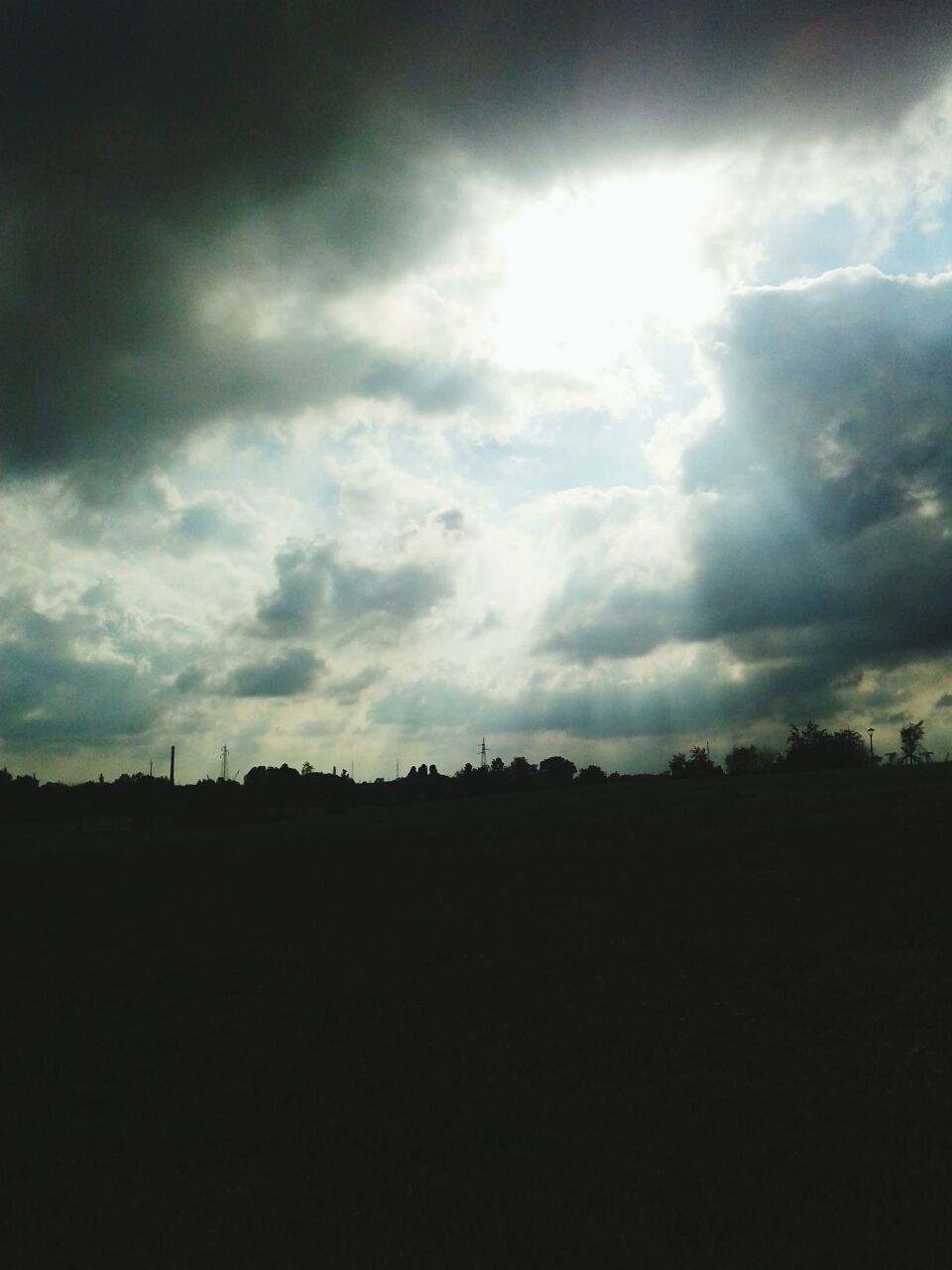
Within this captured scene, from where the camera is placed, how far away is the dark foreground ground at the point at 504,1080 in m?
7.70

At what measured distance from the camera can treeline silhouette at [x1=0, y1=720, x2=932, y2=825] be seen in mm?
125062

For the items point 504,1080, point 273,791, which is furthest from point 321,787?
point 504,1080

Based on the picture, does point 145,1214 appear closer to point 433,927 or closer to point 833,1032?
point 833,1032

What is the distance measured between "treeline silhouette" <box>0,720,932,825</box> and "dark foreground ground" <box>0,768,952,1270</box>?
10088 cm

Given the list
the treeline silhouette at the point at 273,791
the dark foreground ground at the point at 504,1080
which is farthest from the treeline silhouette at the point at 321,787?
the dark foreground ground at the point at 504,1080

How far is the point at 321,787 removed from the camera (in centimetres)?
17588

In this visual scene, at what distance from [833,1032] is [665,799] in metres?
55.8

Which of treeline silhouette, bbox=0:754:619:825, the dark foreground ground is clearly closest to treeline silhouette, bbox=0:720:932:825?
treeline silhouette, bbox=0:754:619:825

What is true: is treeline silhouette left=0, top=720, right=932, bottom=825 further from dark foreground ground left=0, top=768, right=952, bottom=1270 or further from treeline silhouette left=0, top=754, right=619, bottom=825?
dark foreground ground left=0, top=768, right=952, bottom=1270

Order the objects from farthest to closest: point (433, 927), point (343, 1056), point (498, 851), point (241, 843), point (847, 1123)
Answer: point (241, 843) → point (498, 851) → point (433, 927) → point (343, 1056) → point (847, 1123)

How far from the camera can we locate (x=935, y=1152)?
8.29 metres

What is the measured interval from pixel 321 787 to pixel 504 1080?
170m

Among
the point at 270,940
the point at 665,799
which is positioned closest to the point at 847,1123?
the point at 270,940

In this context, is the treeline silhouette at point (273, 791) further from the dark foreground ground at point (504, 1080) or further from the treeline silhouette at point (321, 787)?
the dark foreground ground at point (504, 1080)
